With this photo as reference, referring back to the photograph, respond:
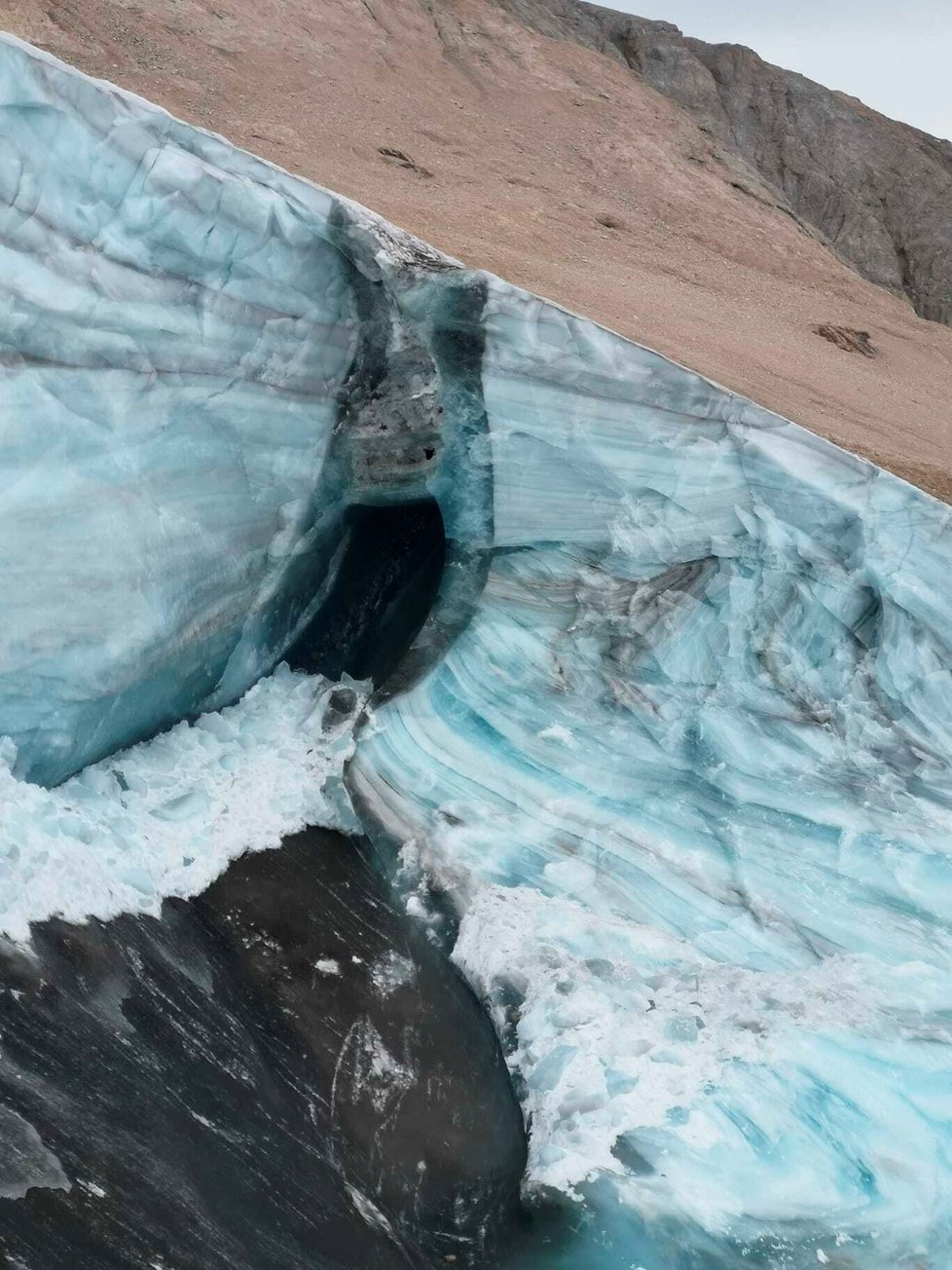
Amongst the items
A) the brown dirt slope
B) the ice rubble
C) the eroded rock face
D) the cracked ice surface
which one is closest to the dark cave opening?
the ice rubble

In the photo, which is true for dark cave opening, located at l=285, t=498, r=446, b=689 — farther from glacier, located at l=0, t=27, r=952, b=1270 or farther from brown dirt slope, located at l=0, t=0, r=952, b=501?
brown dirt slope, located at l=0, t=0, r=952, b=501

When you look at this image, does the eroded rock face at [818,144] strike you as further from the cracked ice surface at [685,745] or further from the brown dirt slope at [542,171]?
the cracked ice surface at [685,745]

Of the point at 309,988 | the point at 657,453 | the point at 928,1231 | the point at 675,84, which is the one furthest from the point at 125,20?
the point at 928,1231

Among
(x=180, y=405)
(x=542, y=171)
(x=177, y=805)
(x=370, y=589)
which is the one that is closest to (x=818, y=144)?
(x=542, y=171)

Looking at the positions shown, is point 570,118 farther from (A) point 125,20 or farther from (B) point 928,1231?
(B) point 928,1231

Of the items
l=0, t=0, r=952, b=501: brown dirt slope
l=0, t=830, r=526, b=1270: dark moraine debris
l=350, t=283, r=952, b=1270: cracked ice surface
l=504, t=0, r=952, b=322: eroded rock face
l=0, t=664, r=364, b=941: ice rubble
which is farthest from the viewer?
l=504, t=0, r=952, b=322: eroded rock face

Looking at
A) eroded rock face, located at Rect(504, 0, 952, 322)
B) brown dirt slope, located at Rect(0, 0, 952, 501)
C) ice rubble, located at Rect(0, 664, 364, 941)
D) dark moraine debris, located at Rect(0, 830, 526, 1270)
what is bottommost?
dark moraine debris, located at Rect(0, 830, 526, 1270)
